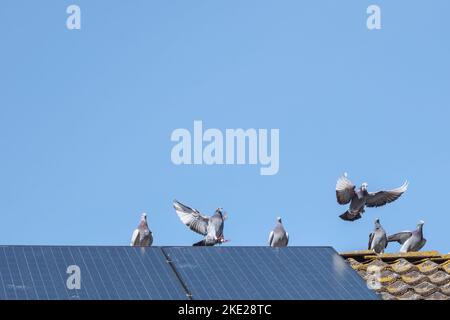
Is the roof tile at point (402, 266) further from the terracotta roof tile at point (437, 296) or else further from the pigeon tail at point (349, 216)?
the pigeon tail at point (349, 216)

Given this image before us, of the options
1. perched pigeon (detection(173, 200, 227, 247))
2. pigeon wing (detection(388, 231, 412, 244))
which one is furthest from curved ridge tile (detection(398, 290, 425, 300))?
perched pigeon (detection(173, 200, 227, 247))

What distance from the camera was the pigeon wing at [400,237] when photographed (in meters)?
31.4

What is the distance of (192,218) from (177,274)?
16220 mm

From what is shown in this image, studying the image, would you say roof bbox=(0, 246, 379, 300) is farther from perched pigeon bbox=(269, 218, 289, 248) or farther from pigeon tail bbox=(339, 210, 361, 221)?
pigeon tail bbox=(339, 210, 361, 221)

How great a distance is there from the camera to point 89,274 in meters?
19.0

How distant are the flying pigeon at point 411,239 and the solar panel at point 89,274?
37.3 ft

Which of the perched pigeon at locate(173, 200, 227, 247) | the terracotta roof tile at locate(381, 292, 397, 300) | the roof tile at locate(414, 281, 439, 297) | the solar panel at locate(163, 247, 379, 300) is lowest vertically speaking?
the perched pigeon at locate(173, 200, 227, 247)

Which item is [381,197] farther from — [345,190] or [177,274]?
[177,274]

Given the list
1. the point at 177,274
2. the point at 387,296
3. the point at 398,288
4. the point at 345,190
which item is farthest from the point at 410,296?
the point at 345,190

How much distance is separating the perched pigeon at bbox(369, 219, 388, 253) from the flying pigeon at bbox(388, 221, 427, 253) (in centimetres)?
67

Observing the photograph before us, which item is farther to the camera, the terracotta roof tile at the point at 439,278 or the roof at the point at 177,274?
the terracotta roof tile at the point at 439,278

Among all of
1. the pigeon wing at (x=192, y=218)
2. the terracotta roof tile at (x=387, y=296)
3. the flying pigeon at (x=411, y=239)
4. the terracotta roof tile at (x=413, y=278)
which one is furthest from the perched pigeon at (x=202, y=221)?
the terracotta roof tile at (x=387, y=296)

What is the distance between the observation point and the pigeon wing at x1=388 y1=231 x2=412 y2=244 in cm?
3141
